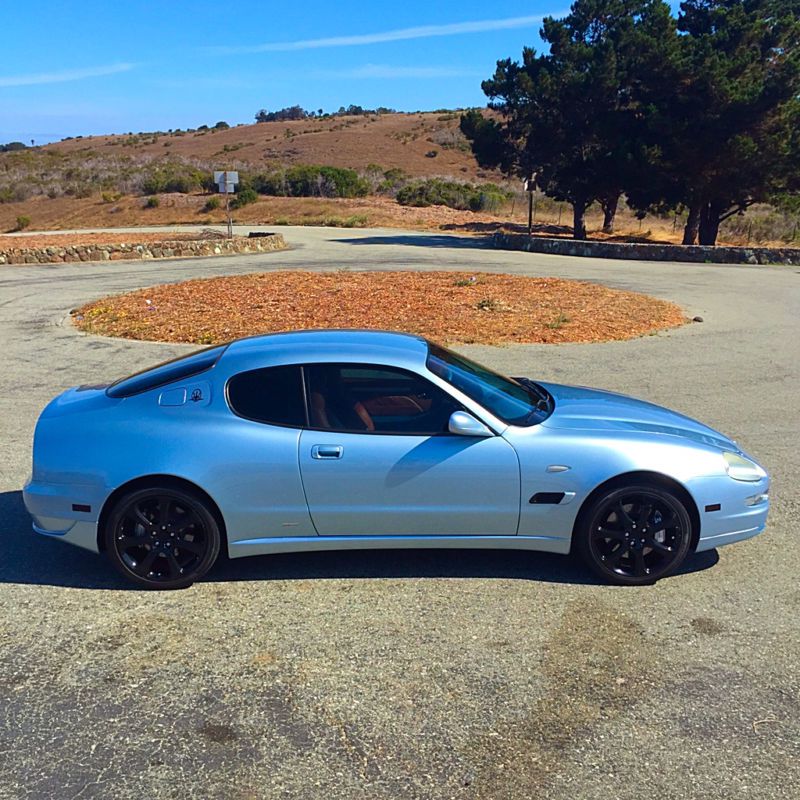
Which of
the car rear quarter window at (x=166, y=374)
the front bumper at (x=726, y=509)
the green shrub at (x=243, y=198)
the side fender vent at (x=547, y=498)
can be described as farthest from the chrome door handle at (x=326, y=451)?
the green shrub at (x=243, y=198)

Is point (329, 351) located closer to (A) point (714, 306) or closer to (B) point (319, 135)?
(A) point (714, 306)

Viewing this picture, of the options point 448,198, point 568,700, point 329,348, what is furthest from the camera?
point 448,198

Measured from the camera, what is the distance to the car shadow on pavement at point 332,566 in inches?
186

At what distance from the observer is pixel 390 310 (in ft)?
49.0

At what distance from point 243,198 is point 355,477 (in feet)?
160

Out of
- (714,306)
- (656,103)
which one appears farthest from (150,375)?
(656,103)

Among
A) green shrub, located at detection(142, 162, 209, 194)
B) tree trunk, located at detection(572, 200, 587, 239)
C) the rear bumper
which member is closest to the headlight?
the rear bumper

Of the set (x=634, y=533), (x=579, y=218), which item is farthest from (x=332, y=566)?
(x=579, y=218)

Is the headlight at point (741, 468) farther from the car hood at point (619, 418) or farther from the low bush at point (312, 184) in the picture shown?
the low bush at point (312, 184)

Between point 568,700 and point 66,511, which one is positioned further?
point 66,511

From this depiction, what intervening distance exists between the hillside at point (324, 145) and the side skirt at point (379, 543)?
68795mm

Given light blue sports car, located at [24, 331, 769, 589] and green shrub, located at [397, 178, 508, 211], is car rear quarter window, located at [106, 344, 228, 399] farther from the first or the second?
green shrub, located at [397, 178, 508, 211]

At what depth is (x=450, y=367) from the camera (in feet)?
16.3

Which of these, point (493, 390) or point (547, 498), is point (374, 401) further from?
point (547, 498)
